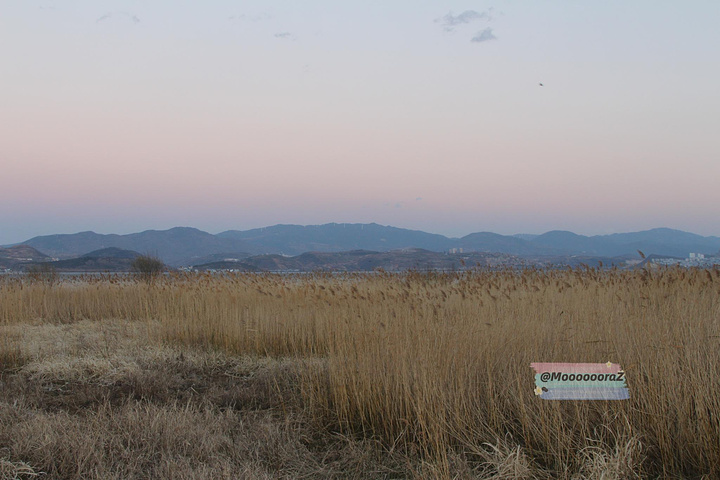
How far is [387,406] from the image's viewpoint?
154 inches

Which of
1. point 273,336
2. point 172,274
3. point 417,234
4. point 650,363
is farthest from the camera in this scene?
point 417,234

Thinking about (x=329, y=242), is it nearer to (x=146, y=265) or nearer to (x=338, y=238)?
(x=338, y=238)

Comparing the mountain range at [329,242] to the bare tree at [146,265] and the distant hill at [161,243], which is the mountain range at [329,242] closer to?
the distant hill at [161,243]

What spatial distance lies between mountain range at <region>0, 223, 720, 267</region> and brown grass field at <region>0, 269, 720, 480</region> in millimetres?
60999

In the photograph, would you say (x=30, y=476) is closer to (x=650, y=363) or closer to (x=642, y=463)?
(x=642, y=463)

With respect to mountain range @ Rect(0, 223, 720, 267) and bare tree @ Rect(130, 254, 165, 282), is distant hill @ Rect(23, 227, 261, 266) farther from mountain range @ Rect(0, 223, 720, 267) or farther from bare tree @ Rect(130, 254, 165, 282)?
bare tree @ Rect(130, 254, 165, 282)

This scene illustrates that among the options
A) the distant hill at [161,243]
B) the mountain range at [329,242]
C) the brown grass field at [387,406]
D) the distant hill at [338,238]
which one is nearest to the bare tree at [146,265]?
the brown grass field at [387,406]

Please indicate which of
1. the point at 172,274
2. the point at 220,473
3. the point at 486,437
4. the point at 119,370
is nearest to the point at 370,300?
the point at 119,370

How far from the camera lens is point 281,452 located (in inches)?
139

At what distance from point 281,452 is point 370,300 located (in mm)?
3974

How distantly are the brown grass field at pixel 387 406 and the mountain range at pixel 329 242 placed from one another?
6100cm

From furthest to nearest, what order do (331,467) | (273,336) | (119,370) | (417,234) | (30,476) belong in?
(417,234), (273,336), (119,370), (331,467), (30,476)

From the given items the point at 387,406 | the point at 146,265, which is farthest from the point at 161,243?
the point at 387,406

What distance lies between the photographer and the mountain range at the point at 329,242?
260 ft
